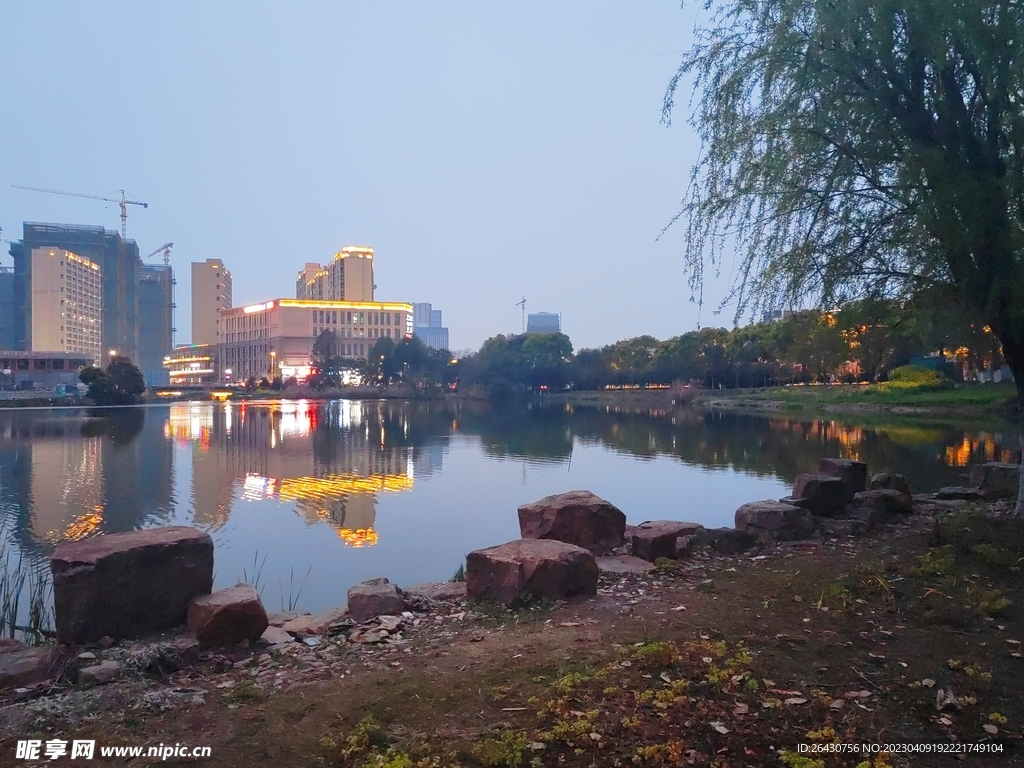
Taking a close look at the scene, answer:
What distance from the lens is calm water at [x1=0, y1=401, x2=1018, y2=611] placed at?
12.6 m

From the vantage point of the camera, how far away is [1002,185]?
7.52m

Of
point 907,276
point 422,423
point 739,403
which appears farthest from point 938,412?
point 907,276

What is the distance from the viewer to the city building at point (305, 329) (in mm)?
122875

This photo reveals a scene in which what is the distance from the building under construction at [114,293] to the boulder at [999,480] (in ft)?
349

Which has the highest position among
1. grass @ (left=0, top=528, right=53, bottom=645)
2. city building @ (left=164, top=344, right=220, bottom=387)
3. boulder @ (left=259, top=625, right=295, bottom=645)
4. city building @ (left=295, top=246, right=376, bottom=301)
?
city building @ (left=295, top=246, right=376, bottom=301)

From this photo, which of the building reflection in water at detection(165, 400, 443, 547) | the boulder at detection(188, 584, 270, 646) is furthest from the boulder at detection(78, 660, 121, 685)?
the building reflection in water at detection(165, 400, 443, 547)

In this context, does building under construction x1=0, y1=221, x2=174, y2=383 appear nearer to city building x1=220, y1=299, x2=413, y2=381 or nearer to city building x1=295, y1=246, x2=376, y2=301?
city building x1=220, y1=299, x2=413, y2=381

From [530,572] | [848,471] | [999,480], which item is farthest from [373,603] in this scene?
[999,480]

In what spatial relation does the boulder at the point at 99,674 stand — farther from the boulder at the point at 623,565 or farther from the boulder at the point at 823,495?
the boulder at the point at 823,495

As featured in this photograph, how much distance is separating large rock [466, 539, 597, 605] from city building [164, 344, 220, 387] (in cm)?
13795

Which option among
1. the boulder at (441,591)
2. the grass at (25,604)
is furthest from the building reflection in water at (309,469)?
the boulder at (441,591)

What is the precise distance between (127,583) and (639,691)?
4.52m

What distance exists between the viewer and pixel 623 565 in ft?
25.0

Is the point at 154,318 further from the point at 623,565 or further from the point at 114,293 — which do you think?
the point at 623,565
